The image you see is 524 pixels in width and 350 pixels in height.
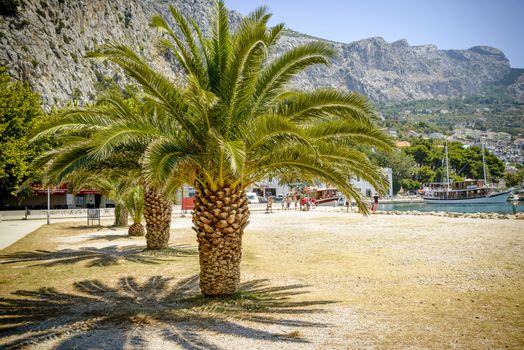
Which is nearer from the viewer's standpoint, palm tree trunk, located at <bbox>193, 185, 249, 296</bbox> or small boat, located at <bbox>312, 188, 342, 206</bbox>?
palm tree trunk, located at <bbox>193, 185, 249, 296</bbox>

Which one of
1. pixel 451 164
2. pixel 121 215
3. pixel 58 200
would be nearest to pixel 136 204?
pixel 121 215

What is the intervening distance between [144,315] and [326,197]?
5819cm

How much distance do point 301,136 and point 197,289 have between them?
474 cm

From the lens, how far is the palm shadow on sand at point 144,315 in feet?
17.2

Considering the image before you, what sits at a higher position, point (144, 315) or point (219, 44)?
point (219, 44)

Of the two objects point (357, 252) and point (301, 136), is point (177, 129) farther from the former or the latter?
point (357, 252)

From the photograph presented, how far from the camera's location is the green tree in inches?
962

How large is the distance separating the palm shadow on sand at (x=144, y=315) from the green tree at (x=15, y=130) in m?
19.4

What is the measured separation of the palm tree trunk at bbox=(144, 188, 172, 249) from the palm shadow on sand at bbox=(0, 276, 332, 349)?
4.60 metres

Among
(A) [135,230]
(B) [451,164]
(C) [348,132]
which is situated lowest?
(A) [135,230]

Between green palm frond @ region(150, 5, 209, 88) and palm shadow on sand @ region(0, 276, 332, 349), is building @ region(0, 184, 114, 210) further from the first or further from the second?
green palm frond @ region(150, 5, 209, 88)

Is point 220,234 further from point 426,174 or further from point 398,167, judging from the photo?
point 426,174

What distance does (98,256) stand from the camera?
12766 mm

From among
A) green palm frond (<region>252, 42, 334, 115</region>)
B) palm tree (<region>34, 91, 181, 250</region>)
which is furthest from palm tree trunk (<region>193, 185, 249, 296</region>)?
green palm frond (<region>252, 42, 334, 115</region>)
